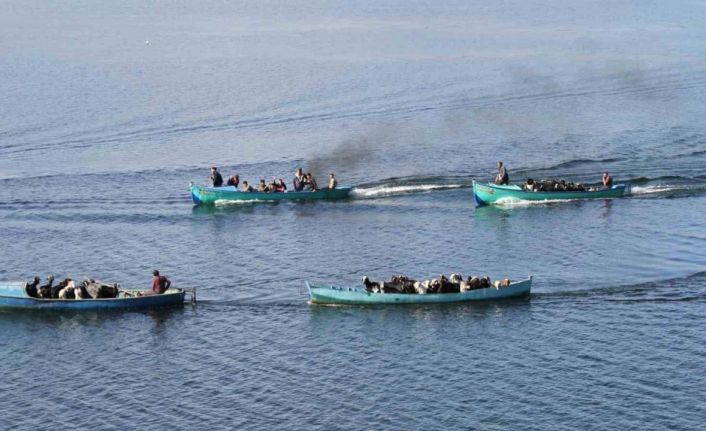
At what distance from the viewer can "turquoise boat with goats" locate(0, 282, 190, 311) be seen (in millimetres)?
71875

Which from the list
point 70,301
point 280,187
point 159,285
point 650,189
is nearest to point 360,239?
point 280,187

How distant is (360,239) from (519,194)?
16.0m

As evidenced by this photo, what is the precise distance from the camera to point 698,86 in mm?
140250

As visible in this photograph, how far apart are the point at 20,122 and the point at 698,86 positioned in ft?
255

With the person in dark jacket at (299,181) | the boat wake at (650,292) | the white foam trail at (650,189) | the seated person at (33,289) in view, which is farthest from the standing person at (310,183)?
the seated person at (33,289)

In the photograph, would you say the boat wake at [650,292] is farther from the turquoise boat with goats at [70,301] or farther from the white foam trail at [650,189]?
the turquoise boat with goats at [70,301]

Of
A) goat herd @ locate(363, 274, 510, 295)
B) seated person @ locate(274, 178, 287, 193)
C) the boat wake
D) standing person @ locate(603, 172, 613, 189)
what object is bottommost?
the boat wake

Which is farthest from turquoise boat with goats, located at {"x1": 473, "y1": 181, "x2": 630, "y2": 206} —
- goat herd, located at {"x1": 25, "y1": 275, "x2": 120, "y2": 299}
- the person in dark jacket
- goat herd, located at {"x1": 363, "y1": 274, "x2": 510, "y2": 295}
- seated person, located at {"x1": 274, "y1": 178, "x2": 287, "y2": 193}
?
goat herd, located at {"x1": 25, "y1": 275, "x2": 120, "y2": 299}

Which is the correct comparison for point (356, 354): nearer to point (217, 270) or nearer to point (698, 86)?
point (217, 270)

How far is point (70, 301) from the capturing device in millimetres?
71875

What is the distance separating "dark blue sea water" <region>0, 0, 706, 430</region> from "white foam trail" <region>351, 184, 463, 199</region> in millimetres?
294

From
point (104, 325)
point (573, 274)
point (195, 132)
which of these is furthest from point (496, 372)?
point (195, 132)

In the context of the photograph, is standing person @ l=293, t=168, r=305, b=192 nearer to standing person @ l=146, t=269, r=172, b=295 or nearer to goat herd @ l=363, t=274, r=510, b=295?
goat herd @ l=363, t=274, r=510, b=295

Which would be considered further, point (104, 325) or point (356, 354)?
point (104, 325)
